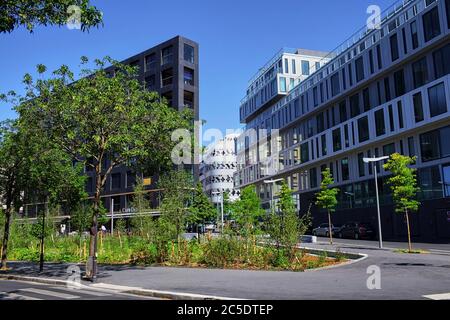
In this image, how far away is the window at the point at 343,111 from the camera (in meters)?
52.4

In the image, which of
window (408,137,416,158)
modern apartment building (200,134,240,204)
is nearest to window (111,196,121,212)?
window (408,137,416,158)

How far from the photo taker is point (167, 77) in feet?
204

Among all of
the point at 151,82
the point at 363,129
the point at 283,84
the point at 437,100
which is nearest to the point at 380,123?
the point at 363,129

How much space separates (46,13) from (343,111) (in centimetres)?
4775

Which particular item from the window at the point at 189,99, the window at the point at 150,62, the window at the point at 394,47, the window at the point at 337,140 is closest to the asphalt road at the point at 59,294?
the window at the point at 394,47

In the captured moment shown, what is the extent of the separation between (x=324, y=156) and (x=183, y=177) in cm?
2998

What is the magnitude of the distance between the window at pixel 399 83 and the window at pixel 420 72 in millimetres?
1631

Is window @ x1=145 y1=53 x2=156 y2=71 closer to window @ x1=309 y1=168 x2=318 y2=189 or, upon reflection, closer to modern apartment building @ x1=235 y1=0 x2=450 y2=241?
modern apartment building @ x1=235 y1=0 x2=450 y2=241

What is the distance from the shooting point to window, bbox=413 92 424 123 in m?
39.3

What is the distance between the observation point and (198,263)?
64.8 ft

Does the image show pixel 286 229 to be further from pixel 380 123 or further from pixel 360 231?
pixel 380 123

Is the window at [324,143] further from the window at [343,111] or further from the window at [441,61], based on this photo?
the window at [441,61]

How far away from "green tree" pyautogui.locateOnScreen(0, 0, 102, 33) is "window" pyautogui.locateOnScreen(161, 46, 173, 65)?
54157 mm
